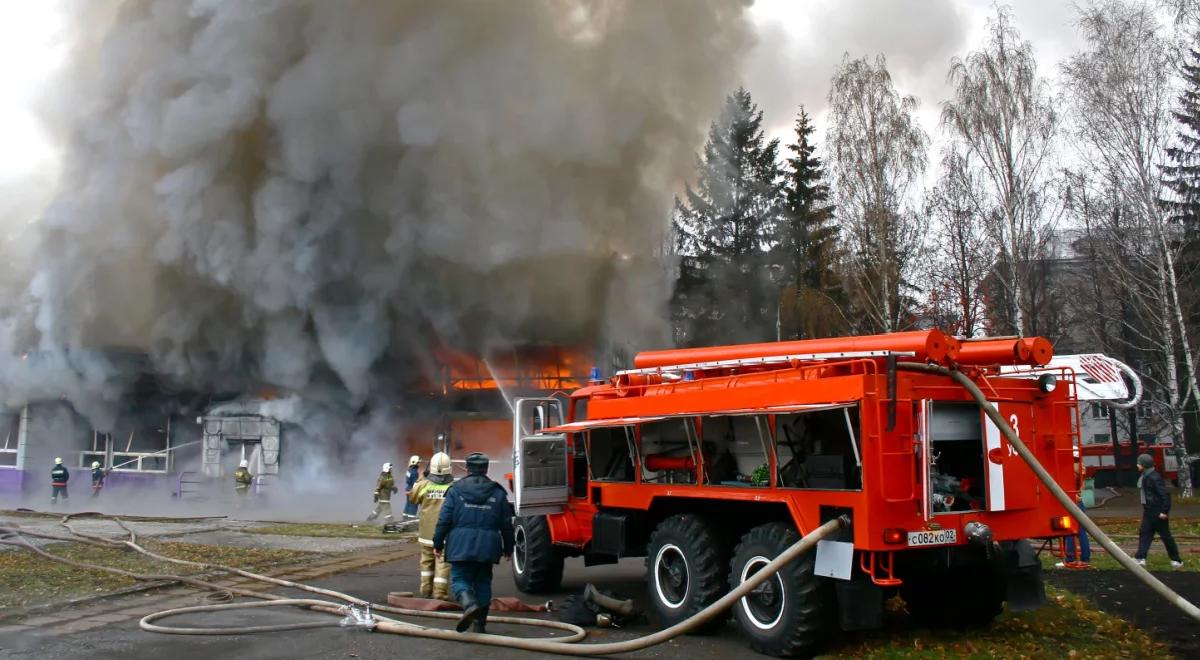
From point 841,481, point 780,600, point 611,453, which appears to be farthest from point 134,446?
point 841,481

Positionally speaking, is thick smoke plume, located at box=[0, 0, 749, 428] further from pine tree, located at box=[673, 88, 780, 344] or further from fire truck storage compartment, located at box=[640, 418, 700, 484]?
fire truck storage compartment, located at box=[640, 418, 700, 484]

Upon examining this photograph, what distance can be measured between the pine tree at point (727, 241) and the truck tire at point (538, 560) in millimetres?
16236

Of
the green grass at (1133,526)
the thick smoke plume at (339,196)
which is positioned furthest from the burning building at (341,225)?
the green grass at (1133,526)

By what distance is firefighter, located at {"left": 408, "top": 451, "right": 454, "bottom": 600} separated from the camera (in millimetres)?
8031

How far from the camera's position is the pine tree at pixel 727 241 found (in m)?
24.8

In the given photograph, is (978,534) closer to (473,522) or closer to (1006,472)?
A: (1006,472)

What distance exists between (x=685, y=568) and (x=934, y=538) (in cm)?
199

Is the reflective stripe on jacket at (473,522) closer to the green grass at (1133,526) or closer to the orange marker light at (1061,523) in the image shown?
the orange marker light at (1061,523)

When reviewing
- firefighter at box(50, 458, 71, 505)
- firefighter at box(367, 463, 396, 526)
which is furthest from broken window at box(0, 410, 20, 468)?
firefighter at box(367, 463, 396, 526)

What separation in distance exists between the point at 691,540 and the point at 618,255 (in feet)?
54.2

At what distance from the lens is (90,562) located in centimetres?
1034

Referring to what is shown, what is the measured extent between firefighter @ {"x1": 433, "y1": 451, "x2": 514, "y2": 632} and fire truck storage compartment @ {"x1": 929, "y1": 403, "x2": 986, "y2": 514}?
9.94 feet

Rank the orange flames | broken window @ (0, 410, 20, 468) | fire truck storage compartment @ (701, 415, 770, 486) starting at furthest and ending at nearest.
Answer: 1. broken window @ (0, 410, 20, 468)
2. the orange flames
3. fire truck storage compartment @ (701, 415, 770, 486)

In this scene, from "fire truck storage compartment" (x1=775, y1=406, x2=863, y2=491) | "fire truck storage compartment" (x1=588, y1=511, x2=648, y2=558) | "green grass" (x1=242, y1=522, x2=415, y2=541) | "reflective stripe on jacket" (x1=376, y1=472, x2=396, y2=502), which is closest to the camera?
"fire truck storage compartment" (x1=775, y1=406, x2=863, y2=491)
